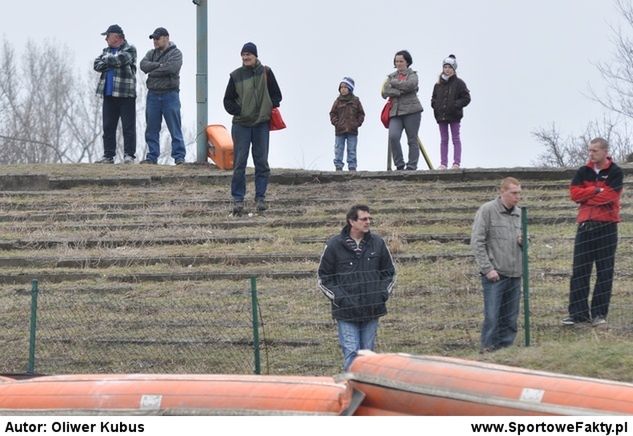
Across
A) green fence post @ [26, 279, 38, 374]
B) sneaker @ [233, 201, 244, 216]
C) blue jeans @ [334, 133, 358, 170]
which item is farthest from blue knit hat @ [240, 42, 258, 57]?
green fence post @ [26, 279, 38, 374]

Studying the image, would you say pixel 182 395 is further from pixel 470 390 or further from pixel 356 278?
pixel 356 278

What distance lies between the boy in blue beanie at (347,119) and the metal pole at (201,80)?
229 cm

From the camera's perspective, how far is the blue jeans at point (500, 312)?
1405cm

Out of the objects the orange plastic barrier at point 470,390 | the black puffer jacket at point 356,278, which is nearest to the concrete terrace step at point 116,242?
the black puffer jacket at point 356,278

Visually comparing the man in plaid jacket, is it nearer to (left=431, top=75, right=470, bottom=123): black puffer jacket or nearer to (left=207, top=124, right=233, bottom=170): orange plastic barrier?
(left=207, top=124, right=233, bottom=170): orange plastic barrier

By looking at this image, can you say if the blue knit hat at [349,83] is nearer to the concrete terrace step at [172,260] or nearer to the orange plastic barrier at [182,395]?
the concrete terrace step at [172,260]

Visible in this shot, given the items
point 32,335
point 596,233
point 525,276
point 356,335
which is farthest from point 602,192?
point 32,335

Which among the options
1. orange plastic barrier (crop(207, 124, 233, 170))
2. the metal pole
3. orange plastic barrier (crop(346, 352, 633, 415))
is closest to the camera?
orange plastic barrier (crop(346, 352, 633, 415))

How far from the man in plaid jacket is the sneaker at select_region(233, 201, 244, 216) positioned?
3.50 meters

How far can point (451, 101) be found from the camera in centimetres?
2189

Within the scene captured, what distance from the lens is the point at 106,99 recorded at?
23.1m

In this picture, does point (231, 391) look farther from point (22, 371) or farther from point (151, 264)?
point (151, 264)

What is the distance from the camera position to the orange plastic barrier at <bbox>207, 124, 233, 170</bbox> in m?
23.3

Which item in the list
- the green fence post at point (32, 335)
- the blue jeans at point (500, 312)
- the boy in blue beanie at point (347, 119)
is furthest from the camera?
the boy in blue beanie at point (347, 119)
